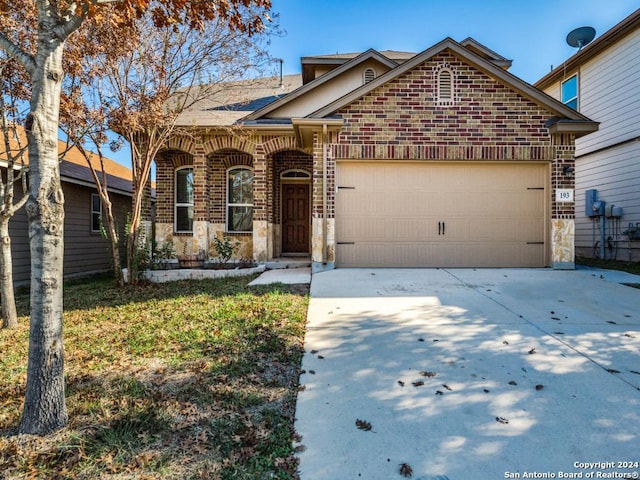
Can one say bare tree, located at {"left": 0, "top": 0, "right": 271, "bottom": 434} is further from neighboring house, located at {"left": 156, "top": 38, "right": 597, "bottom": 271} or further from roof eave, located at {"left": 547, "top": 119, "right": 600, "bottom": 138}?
roof eave, located at {"left": 547, "top": 119, "right": 600, "bottom": 138}

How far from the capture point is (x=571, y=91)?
42.0 feet

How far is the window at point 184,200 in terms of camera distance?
10891mm

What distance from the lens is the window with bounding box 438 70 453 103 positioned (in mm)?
7848

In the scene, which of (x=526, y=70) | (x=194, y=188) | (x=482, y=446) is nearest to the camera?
(x=482, y=446)

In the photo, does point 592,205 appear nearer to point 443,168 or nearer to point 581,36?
point 581,36

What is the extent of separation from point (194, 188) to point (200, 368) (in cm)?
762

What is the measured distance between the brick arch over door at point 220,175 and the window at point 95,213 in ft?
13.3

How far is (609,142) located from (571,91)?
271 centimetres

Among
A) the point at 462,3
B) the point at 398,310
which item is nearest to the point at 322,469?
the point at 398,310

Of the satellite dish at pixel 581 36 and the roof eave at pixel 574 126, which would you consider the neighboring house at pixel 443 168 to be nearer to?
the roof eave at pixel 574 126

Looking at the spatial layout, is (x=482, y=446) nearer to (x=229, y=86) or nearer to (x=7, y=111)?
(x=7, y=111)

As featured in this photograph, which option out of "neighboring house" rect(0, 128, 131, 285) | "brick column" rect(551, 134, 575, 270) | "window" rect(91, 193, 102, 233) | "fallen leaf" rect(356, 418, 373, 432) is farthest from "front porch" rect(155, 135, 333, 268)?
"fallen leaf" rect(356, 418, 373, 432)

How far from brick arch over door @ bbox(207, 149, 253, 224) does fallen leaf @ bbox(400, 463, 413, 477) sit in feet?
30.6

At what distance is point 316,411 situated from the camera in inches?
106
